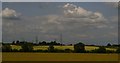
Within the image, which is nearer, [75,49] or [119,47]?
[119,47]

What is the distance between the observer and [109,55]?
91.2ft

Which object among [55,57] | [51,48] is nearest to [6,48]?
[51,48]

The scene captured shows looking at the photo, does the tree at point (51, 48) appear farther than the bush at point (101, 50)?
Yes

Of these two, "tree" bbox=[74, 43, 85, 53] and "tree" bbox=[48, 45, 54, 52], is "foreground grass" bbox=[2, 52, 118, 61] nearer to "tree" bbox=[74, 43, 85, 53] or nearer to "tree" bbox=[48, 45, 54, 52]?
"tree" bbox=[48, 45, 54, 52]

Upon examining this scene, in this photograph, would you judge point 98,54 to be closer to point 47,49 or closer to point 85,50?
point 85,50

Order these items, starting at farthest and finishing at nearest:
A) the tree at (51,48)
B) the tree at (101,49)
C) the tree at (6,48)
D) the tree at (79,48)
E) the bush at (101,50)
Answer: the tree at (79,48)
the tree at (51,48)
the bush at (101,50)
the tree at (101,49)
the tree at (6,48)

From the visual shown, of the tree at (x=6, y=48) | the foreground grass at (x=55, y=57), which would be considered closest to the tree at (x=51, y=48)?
the foreground grass at (x=55, y=57)

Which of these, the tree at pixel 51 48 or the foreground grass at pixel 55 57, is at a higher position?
the tree at pixel 51 48

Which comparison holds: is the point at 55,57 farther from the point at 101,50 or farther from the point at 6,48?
the point at 6,48

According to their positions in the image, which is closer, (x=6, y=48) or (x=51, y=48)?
(x=6, y=48)

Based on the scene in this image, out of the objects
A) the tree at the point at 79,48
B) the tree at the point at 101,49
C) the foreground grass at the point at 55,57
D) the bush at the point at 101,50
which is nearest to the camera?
the foreground grass at the point at 55,57

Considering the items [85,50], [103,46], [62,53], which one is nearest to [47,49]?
[62,53]

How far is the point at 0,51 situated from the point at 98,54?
10917 mm

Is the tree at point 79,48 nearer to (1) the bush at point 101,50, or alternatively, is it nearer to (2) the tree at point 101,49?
(1) the bush at point 101,50
